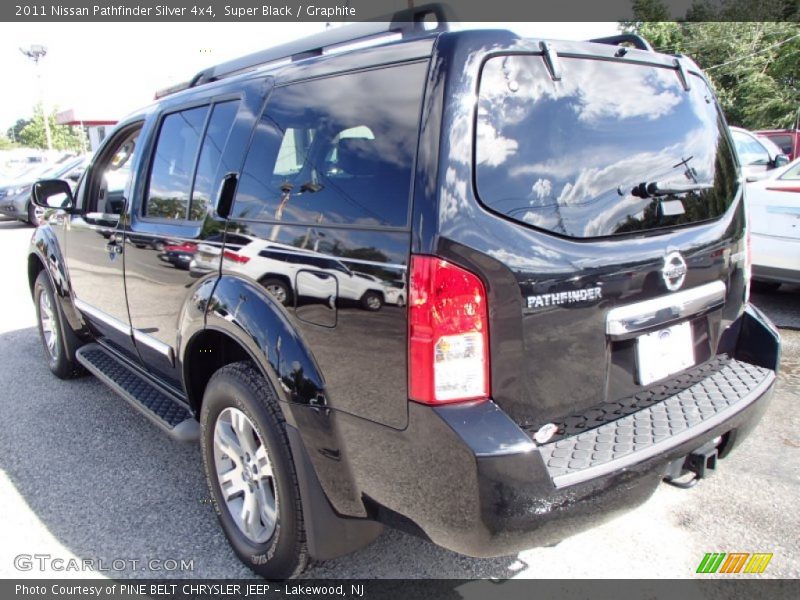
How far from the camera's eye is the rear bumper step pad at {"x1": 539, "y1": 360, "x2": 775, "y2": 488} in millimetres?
1847

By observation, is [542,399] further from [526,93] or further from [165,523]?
[165,523]

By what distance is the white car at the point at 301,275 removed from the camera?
1.88 metres

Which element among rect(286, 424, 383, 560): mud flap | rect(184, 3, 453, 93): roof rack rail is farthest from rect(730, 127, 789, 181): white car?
rect(286, 424, 383, 560): mud flap

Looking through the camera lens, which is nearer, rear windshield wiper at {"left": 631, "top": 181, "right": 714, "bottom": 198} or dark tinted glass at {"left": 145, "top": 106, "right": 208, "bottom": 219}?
rear windshield wiper at {"left": 631, "top": 181, "right": 714, "bottom": 198}

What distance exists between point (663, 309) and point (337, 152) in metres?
1.25

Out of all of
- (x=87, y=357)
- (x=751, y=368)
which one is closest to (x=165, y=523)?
(x=87, y=357)

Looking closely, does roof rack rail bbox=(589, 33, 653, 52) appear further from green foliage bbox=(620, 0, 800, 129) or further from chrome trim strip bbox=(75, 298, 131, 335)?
green foliage bbox=(620, 0, 800, 129)

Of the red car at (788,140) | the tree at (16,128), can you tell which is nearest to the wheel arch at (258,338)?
the red car at (788,140)

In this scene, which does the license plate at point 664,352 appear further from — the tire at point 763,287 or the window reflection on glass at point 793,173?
the tire at point 763,287

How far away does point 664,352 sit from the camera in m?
2.21

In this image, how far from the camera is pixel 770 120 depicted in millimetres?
28031

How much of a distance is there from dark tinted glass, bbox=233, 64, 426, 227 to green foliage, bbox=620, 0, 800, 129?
3020cm

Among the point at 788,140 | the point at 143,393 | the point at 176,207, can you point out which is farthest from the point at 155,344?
the point at 788,140

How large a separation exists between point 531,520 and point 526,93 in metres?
1.27
